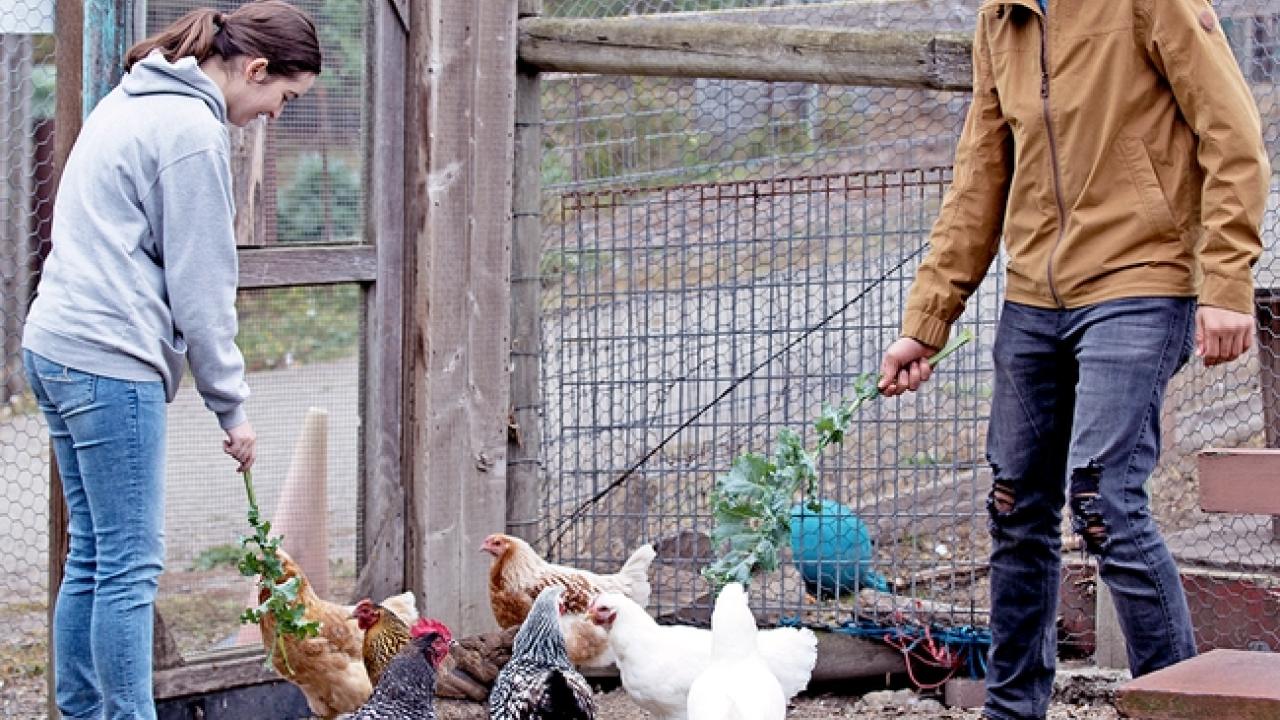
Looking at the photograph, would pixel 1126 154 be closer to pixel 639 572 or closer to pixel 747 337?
pixel 747 337

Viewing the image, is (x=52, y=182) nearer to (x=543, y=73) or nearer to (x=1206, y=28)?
(x=543, y=73)

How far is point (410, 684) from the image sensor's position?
3.98 meters

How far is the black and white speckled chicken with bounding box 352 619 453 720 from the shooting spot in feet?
12.8

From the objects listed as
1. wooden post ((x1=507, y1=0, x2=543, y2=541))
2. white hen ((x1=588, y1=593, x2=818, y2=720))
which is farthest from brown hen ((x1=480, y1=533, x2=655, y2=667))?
white hen ((x1=588, y1=593, x2=818, y2=720))

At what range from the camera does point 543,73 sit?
4.84m

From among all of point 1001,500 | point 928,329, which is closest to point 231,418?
point 928,329

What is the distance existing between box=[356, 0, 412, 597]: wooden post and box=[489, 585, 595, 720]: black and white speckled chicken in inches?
23.0

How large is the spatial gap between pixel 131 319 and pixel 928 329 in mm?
1736

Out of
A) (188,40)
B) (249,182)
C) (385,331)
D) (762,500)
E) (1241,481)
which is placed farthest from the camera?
(385,331)

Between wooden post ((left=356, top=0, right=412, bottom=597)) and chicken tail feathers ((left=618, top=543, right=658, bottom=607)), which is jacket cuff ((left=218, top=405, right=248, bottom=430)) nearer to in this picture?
wooden post ((left=356, top=0, right=412, bottom=597))

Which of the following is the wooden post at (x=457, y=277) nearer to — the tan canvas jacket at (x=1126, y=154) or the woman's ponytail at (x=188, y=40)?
the woman's ponytail at (x=188, y=40)

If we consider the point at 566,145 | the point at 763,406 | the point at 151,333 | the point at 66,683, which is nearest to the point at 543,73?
the point at 566,145

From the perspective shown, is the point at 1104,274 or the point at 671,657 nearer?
the point at 1104,274

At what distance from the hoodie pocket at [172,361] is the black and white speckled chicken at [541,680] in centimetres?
121
